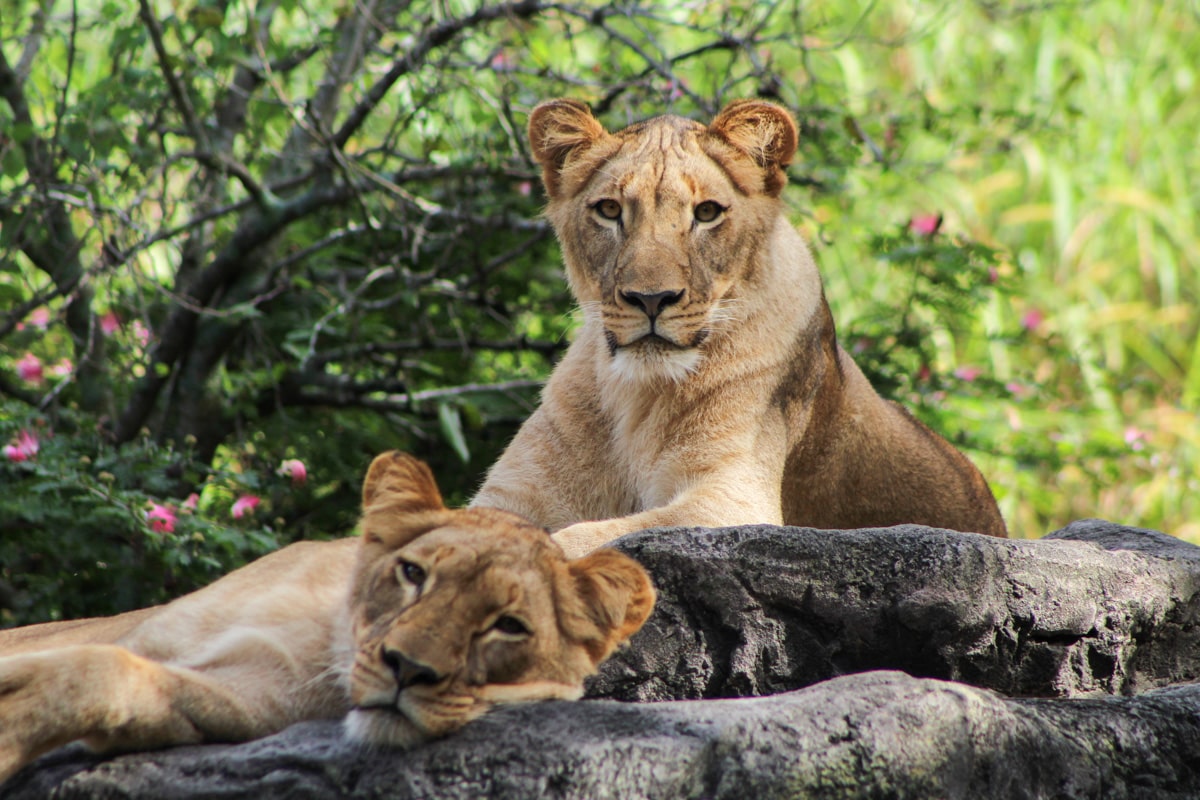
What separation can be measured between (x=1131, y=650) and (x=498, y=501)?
1.61m

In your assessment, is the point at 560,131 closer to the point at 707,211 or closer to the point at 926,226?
the point at 707,211

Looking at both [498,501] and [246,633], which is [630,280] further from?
[246,633]

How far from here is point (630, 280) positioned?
3303 mm

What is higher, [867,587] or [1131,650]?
[867,587]

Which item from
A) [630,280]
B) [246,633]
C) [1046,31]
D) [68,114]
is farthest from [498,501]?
[1046,31]

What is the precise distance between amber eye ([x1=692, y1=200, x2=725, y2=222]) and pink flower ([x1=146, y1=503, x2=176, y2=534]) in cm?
167

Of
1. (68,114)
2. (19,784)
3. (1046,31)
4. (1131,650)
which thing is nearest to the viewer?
(19,784)

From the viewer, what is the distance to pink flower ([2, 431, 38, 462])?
3.82 meters

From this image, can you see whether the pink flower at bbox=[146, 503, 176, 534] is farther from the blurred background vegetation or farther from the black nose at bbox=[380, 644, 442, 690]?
the black nose at bbox=[380, 644, 442, 690]

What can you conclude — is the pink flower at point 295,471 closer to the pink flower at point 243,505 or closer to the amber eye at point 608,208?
the pink flower at point 243,505

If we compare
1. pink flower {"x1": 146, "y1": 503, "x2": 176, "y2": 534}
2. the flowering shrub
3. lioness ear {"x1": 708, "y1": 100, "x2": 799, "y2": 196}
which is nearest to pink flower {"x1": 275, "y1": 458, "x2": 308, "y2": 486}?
the flowering shrub

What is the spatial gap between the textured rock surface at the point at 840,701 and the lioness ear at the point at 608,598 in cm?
14

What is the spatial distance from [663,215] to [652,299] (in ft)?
0.96

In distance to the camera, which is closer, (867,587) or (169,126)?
(867,587)
